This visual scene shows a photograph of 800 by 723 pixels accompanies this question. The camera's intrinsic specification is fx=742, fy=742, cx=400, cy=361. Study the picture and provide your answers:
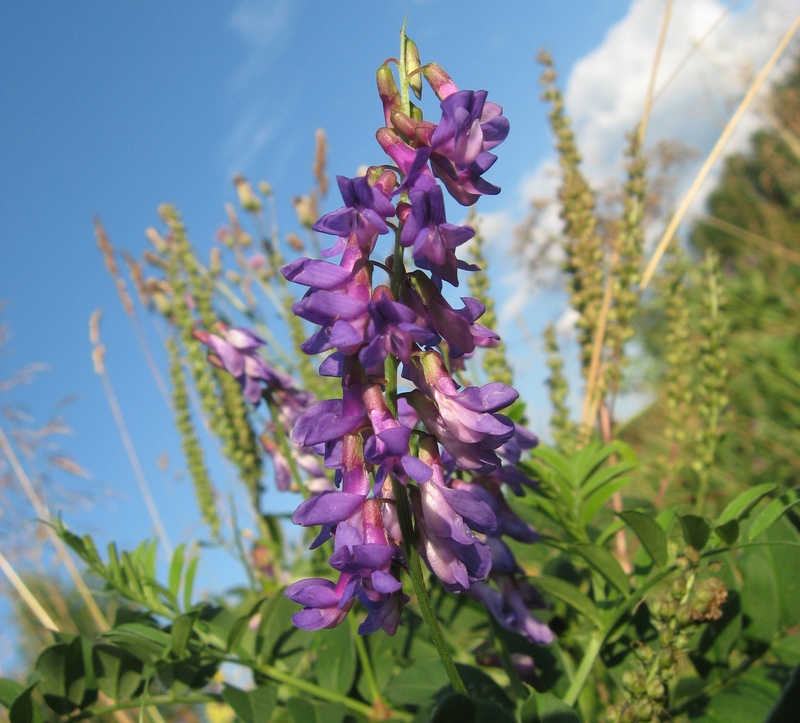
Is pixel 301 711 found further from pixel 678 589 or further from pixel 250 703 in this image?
pixel 678 589

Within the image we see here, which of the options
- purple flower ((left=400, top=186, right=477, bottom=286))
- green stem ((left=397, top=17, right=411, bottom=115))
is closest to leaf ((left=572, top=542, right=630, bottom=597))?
purple flower ((left=400, top=186, right=477, bottom=286))

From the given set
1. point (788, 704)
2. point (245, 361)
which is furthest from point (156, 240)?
point (788, 704)

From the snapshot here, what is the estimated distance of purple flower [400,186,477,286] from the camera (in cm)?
59

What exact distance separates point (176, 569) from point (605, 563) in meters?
0.61

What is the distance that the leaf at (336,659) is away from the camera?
0.99m

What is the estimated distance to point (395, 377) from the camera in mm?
615

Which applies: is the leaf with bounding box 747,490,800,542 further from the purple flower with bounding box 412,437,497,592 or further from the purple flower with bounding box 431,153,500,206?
the purple flower with bounding box 431,153,500,206

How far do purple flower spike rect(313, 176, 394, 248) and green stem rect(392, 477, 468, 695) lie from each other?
0.20m

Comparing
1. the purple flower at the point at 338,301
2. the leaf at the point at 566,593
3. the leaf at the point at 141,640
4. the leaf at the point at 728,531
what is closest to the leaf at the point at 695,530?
the leaf at the point at 728,531

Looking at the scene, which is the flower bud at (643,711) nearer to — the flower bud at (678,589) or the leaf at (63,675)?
the flower bud at (678,589)

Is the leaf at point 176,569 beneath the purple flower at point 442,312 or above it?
beneath

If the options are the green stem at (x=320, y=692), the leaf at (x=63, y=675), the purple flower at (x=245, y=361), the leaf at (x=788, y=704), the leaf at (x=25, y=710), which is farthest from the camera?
the purple flower at (x=245, y=361)

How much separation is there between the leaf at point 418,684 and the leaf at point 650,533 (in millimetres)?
271

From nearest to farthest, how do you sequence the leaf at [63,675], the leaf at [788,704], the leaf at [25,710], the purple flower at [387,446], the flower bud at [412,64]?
the leaf at [788,704] → the purple flower at [387,446] → the flower bud at [412,64] → the leaf at [25,710] → the leaf at [63,675]
